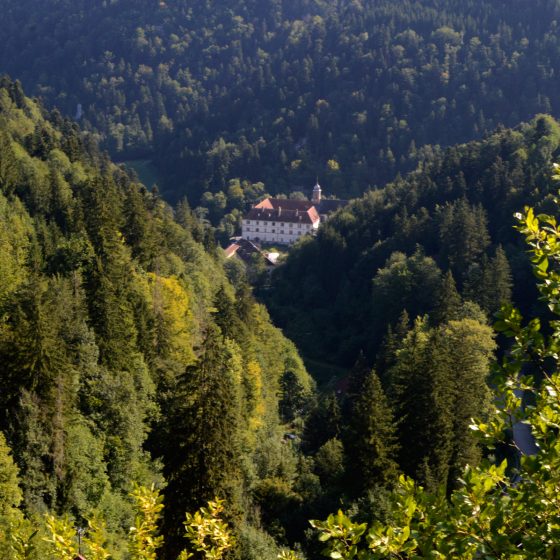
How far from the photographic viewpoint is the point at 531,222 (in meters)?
7.54

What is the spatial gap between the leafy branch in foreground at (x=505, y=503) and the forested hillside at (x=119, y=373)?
50.8 feet

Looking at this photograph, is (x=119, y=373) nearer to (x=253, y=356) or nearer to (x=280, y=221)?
(x=253, y=356)

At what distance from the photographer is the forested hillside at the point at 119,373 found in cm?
2530

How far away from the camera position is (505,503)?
23.7 feet

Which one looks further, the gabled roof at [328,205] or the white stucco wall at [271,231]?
the gabled roof at [328,205]

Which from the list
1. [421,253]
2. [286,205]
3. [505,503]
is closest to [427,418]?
[505,503]

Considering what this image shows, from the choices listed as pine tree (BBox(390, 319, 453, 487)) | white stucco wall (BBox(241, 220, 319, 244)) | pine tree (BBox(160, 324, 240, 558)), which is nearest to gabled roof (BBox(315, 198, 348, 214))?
white stucco wall (BBox(241, 220, 319, 244))

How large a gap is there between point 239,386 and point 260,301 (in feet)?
147

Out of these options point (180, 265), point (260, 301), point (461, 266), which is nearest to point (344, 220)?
point (260, 301)

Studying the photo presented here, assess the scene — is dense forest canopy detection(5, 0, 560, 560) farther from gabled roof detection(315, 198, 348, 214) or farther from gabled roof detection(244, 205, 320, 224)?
gabled roof detection(315, 198, 348, 214)

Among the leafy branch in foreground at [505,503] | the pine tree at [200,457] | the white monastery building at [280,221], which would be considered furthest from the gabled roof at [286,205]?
the leafy branch in foreground at [505,503]

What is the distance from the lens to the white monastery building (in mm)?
132000

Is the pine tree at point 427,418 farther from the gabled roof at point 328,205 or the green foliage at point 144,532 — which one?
the gabled roof at point 328,205

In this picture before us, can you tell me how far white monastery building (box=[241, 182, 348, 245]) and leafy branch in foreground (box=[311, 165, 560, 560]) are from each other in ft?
404
